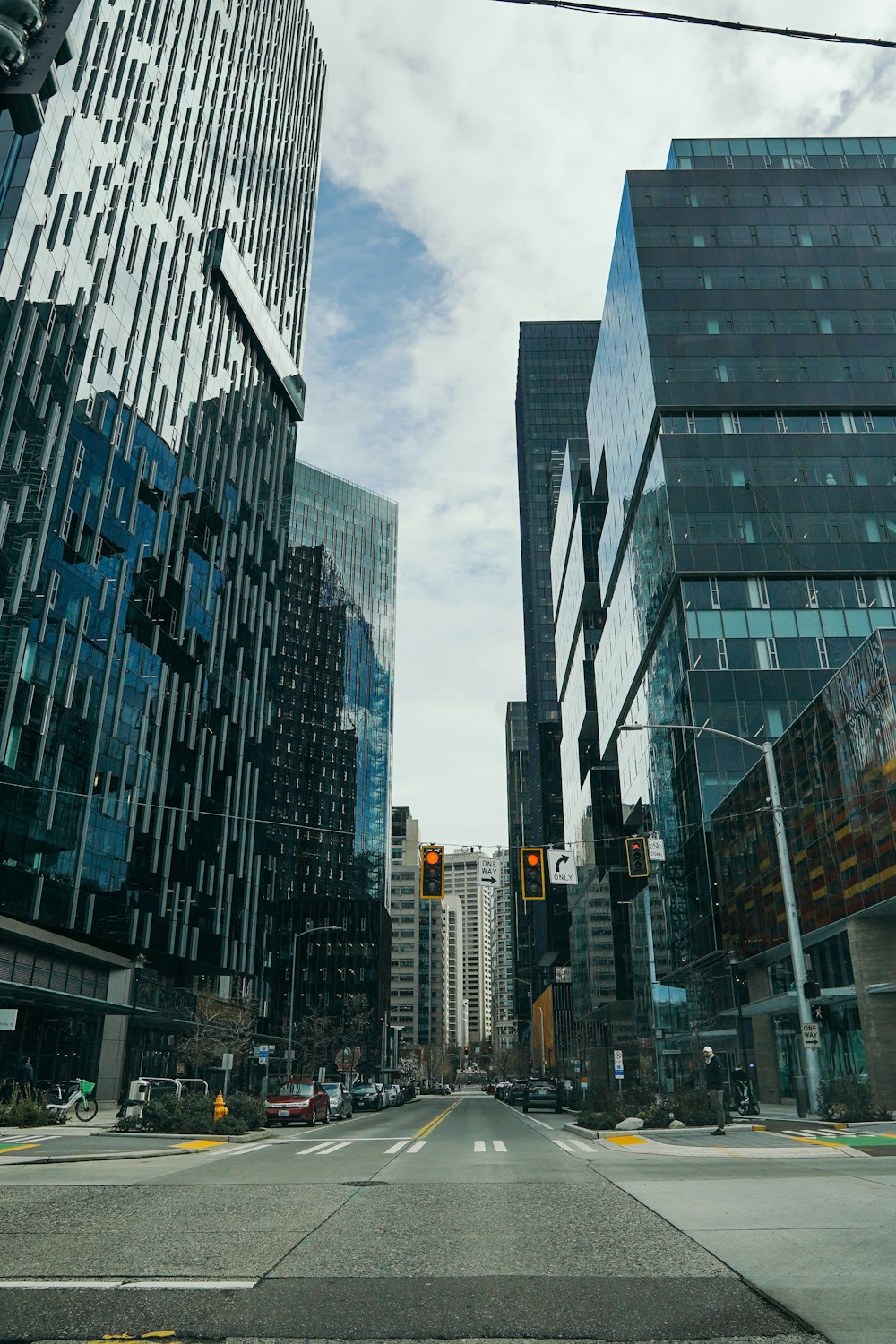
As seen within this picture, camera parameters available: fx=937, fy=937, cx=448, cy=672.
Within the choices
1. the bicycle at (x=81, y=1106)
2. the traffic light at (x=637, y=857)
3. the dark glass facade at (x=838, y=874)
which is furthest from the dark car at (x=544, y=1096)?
the traffic light at (x=637, y=857)

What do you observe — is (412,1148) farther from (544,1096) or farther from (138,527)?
(138,527)

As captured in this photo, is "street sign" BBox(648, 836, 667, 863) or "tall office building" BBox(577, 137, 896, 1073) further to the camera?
"street sign" BBox(648, 836, 667, 863)

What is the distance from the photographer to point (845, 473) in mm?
64625

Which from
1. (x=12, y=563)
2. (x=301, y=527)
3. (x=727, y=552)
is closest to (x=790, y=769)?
(x=727, y=552)

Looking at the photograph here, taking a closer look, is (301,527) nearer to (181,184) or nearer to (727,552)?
(181,184)

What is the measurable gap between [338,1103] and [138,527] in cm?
3651

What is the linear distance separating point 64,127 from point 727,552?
4649cm

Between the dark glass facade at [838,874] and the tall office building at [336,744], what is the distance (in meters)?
104

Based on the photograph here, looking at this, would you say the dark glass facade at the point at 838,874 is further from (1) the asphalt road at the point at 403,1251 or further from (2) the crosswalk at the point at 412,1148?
(1) the asphalt road at the point at 403,1251

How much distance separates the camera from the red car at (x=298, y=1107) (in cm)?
3384

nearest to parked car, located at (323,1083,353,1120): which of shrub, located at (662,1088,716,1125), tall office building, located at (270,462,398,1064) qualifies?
shrub, located at (662,1088,716,1125)

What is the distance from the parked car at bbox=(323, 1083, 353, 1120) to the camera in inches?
1540

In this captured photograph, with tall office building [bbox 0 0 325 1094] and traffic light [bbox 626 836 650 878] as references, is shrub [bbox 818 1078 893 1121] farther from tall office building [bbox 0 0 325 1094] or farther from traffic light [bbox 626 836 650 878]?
Result: tall office building [bbox 0 0 325 1094]

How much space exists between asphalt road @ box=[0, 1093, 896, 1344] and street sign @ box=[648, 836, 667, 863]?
48731 mm
